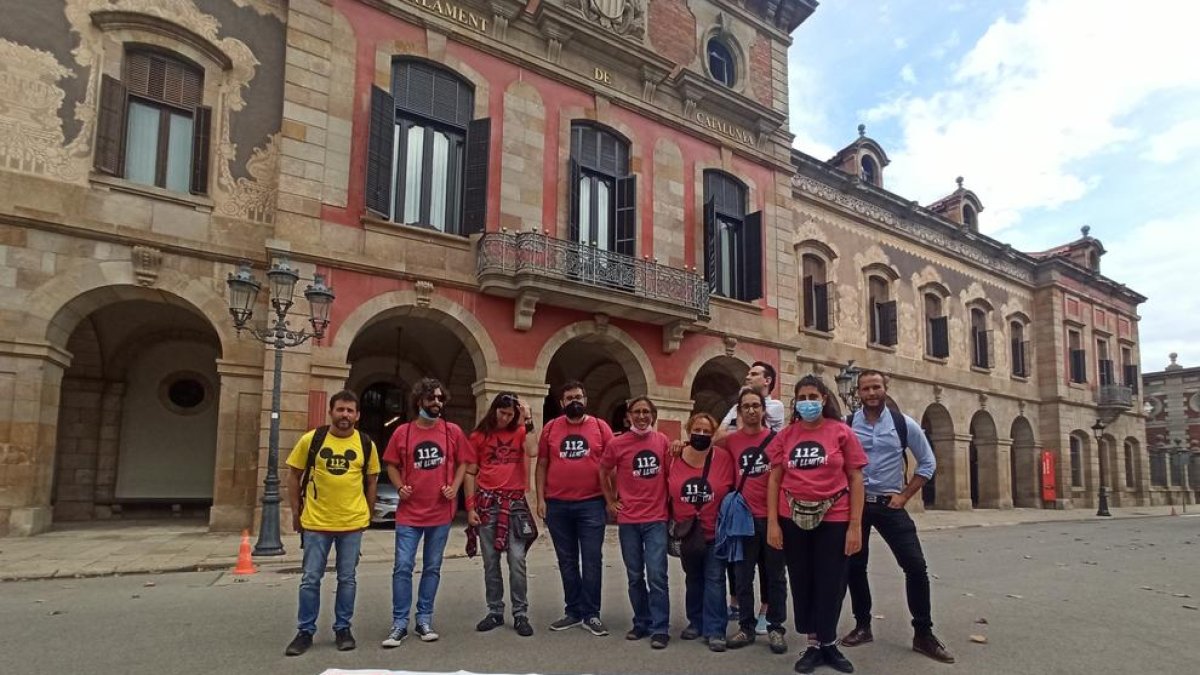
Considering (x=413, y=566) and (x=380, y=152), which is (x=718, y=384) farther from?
(x=413, y=566)

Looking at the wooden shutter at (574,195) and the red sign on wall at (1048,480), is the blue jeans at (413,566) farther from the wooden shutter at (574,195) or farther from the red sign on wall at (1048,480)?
the red sign on wall at (1048,480)

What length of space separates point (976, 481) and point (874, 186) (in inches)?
471

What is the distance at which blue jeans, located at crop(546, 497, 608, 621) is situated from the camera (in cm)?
559

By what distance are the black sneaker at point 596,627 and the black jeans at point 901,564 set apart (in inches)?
73.2

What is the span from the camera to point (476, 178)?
14.0 m

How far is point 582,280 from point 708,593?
31.4ft

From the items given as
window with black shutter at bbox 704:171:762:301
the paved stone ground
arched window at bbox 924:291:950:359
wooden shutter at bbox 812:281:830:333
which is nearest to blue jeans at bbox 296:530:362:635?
the paved stone ground

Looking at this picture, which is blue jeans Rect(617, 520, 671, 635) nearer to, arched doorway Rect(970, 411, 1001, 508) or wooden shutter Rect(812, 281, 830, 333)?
wooden shutter Rect(812, 281, 830, 333)

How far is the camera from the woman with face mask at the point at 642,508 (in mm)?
5328

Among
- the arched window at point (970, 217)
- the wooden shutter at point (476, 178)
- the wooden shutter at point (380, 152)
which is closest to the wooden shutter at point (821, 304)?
the arched window at point (970, 217)

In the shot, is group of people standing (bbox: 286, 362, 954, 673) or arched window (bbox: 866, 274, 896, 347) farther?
arched window (bbox: 866, 274, 896, 347)

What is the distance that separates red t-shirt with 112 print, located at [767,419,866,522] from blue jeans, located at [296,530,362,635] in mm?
2978

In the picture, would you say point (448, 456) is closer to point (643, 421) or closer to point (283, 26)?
point (643, 421)

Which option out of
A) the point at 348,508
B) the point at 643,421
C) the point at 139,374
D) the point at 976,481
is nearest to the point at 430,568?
the point at 348,508
